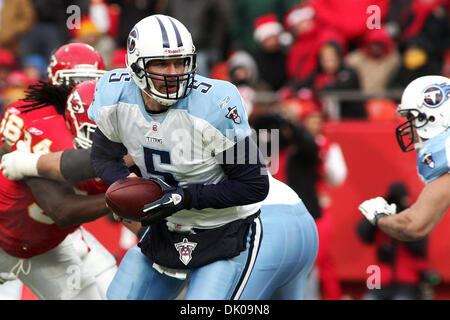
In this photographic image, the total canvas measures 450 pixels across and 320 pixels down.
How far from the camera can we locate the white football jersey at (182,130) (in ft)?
12.9

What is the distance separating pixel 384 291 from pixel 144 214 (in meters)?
4.01

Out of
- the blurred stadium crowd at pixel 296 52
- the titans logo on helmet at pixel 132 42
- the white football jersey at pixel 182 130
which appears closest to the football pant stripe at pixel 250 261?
the white football jersey at pixel 182 130

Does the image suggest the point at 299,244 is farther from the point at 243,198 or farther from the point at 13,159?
the point at 13,159

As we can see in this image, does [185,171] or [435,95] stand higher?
[435,95]

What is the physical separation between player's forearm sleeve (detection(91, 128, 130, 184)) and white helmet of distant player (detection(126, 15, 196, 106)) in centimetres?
36

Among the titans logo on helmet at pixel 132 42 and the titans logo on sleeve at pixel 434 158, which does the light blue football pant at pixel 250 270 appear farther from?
the titans logo on helmet at pixel 132 42

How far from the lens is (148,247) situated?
419 centimetres

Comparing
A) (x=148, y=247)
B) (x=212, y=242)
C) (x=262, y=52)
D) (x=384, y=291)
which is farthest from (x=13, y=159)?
(x=262, y=52)

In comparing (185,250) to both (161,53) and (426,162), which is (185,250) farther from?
(426,162)

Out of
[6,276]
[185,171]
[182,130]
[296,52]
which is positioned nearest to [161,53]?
[182,130]

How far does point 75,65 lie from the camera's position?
5309 mm

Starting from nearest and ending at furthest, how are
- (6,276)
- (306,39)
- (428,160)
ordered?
(428,160), (6,276), (306,39)

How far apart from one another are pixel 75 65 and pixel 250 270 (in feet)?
6.33

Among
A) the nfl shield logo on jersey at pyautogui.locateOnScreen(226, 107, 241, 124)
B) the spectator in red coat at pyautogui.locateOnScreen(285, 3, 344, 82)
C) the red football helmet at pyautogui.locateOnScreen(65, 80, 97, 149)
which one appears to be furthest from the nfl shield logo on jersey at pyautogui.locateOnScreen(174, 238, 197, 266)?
the spectator in red coat at pyautogui.locateOnScreen(285, 3, 344, 82)
